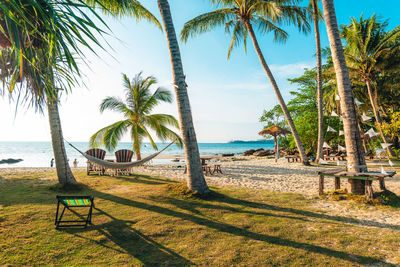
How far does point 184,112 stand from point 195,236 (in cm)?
259

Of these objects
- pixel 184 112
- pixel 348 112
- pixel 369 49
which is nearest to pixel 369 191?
pixel 348 112

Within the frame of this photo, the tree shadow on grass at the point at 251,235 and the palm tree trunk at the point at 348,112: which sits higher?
the palm tree trunk at the point at 348,112

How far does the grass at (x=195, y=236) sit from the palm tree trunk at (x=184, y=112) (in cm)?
47

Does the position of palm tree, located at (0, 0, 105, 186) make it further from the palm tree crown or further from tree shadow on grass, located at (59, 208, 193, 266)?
the palm tree crown

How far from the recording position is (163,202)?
419cm

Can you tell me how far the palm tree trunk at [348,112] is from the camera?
439cm

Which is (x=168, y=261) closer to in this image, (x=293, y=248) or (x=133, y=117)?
(x=293, y=248)

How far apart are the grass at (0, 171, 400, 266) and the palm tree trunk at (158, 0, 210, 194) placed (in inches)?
18.5

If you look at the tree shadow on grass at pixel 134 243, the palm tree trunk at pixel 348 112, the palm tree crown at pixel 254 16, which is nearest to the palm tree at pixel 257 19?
the palm tree crown at pixel 254 16

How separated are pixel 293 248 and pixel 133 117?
956 centimetres

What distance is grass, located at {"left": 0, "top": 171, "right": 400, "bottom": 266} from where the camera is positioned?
2.21m

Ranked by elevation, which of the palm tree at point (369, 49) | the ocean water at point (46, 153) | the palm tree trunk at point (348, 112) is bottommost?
the ocean water at point (46, 153)

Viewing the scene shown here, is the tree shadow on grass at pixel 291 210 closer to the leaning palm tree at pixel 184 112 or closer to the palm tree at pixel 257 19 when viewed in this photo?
the leaning palm tree at pixel 184 112

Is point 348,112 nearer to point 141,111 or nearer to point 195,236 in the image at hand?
point 195,236
